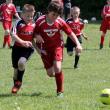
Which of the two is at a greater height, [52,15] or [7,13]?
[52,15]

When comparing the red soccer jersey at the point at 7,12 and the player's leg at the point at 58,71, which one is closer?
the player's leg at the point at 58,71

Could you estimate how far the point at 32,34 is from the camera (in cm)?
970

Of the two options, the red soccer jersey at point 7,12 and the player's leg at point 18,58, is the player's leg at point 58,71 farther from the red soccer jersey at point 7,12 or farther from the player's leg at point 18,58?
the red soccer jersey at point 7,12

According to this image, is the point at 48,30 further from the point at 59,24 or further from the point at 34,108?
the point at 34,108

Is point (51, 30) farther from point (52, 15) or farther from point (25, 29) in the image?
point (25, 29)

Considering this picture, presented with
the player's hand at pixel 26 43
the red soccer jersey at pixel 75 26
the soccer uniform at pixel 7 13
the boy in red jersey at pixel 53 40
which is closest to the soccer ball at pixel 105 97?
the boy in red jersey at pixel 53 40

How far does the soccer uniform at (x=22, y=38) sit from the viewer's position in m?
9.84

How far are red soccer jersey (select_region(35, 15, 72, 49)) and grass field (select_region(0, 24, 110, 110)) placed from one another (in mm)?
932

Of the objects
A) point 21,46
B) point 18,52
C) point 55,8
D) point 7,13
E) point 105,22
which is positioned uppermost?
point 55,8

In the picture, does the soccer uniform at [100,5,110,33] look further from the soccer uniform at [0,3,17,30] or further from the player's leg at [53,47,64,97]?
the player's leg at [53,47,64,97]

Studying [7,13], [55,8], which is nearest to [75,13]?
[7,13]

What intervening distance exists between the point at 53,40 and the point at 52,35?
0.09m

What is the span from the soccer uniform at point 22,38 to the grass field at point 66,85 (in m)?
0.68

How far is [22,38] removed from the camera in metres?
10.0
